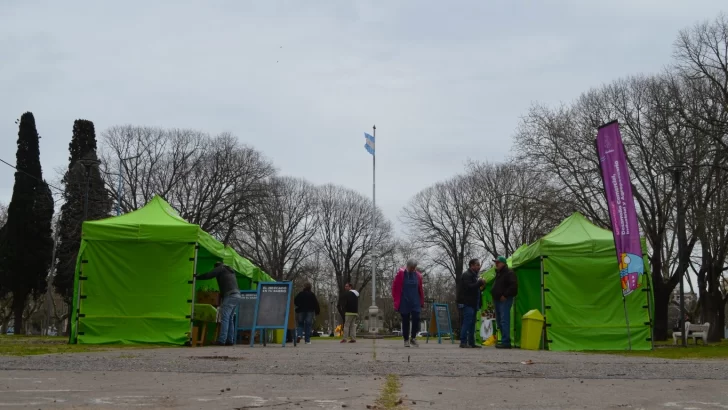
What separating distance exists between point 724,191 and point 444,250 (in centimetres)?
3027

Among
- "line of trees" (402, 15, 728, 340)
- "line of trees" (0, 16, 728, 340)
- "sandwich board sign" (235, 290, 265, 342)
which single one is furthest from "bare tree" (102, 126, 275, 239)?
"sandwich board sign" (235, 290, 265, 342)

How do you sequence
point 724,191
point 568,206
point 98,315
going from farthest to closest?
point 568,206
point 724,191
point 98,315

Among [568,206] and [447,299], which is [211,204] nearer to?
[568,206]

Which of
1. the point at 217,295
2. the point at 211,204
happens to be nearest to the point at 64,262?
the point at 211,204

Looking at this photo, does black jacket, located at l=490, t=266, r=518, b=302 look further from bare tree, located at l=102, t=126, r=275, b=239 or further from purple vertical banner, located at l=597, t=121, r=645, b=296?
bare tree, located at l=102, t=126, r=275, b=239

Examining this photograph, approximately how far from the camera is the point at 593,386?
21.2 feet

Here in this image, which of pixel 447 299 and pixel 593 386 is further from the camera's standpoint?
pixel 447 299

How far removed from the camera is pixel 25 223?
54375mm

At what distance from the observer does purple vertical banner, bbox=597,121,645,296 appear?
15.4m

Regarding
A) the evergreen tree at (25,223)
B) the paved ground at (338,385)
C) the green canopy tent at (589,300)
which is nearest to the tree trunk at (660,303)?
the green canopy tent at (589,300)

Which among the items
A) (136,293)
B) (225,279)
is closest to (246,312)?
(225,279)

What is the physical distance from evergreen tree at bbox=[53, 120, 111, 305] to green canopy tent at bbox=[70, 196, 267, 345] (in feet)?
89.7

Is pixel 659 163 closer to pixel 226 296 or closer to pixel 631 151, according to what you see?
pixel 631 151

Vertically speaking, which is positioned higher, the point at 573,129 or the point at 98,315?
the point at 573,129
